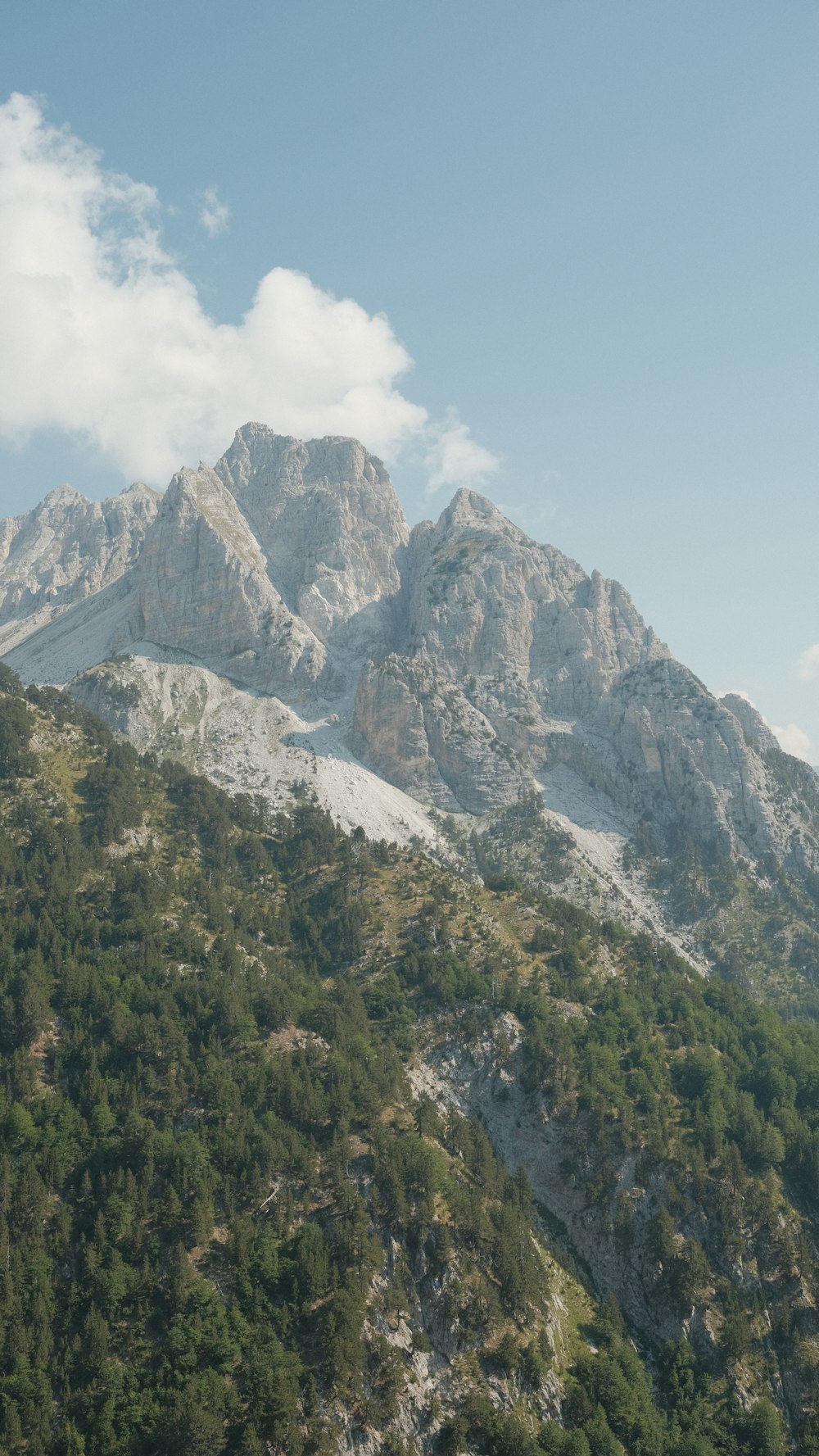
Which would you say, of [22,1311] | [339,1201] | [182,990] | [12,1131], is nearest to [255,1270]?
[339,1201]

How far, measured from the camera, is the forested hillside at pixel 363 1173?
80.2m

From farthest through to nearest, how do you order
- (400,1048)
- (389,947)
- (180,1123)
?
(389,947), (400,1048), (180,1123)

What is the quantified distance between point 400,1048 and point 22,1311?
57118mm

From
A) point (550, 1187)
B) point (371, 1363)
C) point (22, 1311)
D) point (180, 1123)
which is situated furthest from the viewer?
point (550, 1187)

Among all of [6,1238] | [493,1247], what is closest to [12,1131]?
[6,1238]

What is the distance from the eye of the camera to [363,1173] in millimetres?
100438

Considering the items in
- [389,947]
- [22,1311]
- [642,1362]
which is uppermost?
[389,947]

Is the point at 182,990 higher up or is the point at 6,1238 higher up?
the point at 182,990

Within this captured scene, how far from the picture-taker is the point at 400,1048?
A: 4983 inches

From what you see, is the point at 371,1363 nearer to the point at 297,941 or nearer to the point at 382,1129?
the point at 382,1129

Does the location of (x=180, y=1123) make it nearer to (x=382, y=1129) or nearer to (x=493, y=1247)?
(x=382, y=1129)

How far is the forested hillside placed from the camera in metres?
80.2

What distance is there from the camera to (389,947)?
145m

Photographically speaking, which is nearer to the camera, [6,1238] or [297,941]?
[6,1238]
